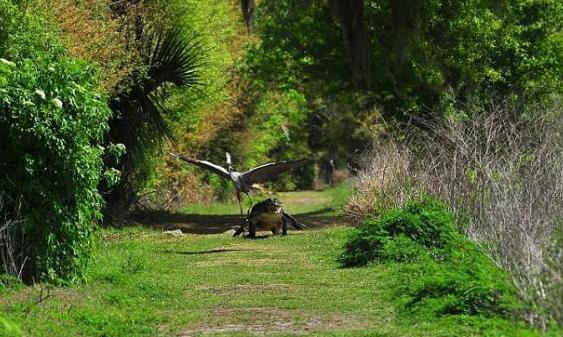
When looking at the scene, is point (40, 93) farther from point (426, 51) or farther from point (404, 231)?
point (426, 51)

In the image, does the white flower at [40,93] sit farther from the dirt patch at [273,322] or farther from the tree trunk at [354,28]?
the tree trunk at [354,28]

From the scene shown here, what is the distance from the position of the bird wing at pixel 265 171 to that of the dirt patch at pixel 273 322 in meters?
12.3

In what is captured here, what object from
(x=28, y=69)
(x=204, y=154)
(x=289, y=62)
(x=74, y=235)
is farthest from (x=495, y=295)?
(x=204, y=154)

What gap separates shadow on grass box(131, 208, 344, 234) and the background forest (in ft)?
2.17

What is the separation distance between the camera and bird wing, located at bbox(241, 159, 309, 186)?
2533cm

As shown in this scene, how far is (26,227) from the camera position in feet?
45.0

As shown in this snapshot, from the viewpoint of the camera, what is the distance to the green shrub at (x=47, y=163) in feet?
45.0

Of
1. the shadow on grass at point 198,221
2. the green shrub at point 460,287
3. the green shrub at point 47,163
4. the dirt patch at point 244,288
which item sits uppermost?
the green shrub at point 47,163

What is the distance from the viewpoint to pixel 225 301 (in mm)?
13922

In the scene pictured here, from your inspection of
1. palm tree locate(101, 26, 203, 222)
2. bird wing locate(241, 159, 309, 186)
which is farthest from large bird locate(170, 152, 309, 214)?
palm tree locate(101, 26, 203, 222)

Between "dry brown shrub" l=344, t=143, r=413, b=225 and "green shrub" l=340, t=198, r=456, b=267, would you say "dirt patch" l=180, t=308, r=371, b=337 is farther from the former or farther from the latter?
"dry brown shrub" l=344, t=143, r=413, b=225

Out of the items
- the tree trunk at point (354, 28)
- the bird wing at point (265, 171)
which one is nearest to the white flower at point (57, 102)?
the bird wing at point (265, 171)

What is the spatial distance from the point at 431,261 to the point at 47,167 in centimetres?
532

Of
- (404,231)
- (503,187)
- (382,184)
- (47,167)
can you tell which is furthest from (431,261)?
(382,184)
